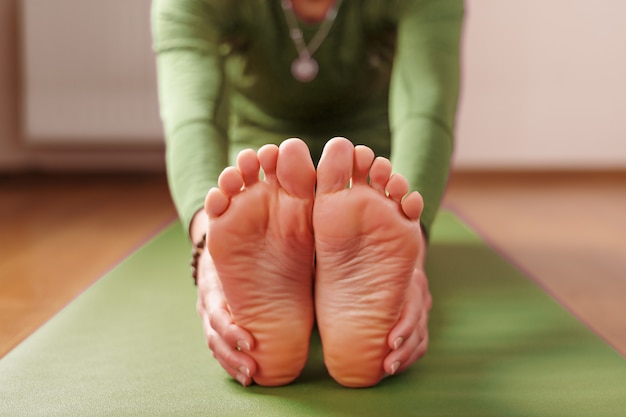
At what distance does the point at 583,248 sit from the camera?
1578 mm

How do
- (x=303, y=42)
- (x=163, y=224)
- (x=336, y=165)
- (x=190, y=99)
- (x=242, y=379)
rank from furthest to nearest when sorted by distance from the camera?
1. (x=163, y=224)
2. (x=303, y=42)
3. (x=190, y=99)
4. (x=242, y=379)
5. (x=336, y=165)

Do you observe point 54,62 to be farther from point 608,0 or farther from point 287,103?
point 608,0

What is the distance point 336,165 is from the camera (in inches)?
27.8

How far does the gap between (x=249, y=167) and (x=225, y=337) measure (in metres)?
0.18

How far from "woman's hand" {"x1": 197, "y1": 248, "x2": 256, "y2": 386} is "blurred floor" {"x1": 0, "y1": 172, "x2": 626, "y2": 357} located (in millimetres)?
289

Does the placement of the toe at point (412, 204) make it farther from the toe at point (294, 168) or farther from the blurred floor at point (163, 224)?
the blurred floor at point (163, 224)

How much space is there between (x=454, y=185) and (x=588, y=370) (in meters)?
1.76

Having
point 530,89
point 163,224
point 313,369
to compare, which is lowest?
point 163,224

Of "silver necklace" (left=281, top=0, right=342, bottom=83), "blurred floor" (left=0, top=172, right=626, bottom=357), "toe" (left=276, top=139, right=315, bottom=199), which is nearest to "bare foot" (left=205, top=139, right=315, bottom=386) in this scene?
"toe" (left=276, top=139, right=315, bottom=199)

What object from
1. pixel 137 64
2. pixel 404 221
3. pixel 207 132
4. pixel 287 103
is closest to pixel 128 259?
pixel 287 103

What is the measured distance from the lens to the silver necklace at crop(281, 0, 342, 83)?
121 cm

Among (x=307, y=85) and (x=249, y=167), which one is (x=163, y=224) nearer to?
(x=307, y=85)

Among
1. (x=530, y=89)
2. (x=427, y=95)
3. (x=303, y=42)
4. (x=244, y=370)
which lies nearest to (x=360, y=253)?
(x=244, y=370)

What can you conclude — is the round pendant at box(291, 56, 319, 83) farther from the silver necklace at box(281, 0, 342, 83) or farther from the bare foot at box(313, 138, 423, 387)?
the bare foot at box(313, 138, 423, 387)
